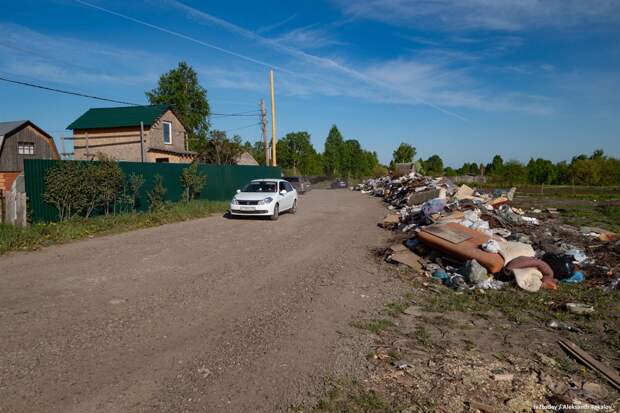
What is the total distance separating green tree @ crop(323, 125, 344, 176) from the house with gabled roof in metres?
Result: 43.2

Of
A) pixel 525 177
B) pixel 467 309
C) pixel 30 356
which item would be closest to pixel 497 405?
pixel 467 309

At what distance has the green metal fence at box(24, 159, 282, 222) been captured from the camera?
11531 mm

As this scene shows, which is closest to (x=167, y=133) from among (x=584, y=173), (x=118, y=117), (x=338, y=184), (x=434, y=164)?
(x=118, y=117)

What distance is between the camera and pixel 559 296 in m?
7.03

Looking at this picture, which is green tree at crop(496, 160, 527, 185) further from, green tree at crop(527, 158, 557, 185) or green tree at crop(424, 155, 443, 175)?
green tree at crop(424, 155, 443, 175)

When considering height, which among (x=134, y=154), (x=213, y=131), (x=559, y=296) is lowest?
(x=559, y=296)

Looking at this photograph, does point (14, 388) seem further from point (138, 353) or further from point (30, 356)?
point (138, 353)

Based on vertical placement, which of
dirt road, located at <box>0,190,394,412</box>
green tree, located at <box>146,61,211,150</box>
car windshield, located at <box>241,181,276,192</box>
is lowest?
dirt road, located at <box>0,190,394,412</box>

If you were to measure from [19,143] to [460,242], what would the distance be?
140 feet

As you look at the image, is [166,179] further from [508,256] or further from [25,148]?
[25,148]

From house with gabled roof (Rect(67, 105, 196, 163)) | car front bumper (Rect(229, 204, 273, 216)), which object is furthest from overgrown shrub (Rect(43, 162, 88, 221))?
house with gabled roof (Rect(67, 105, 196, 163))

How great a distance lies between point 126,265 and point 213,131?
92.8ft

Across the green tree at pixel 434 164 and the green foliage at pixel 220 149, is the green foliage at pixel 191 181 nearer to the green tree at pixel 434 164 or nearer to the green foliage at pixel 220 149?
the green foliage at pixel 220 149

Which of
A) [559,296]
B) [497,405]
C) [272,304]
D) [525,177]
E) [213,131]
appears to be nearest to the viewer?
[497,405]
